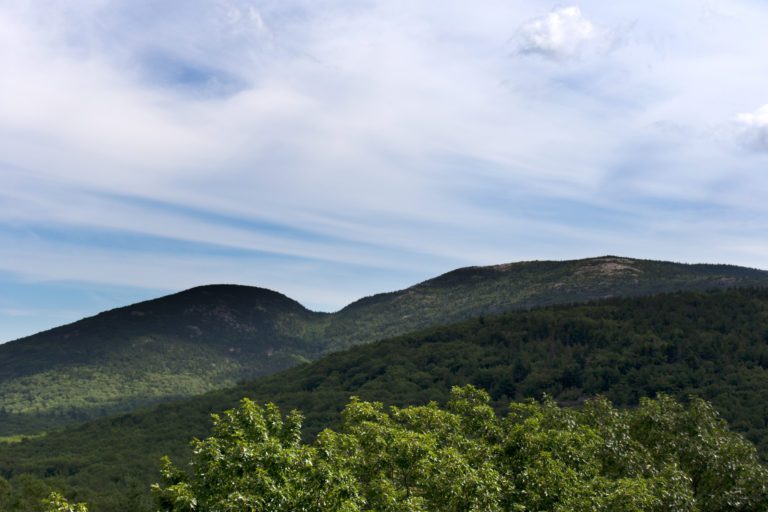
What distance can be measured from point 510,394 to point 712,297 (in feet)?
261

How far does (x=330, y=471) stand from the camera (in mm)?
22766

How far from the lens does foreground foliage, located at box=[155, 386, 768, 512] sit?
74.2 ft

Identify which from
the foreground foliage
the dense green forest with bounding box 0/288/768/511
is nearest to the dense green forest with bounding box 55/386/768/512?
the foreground foliage

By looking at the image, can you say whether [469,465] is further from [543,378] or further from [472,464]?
[543,378]

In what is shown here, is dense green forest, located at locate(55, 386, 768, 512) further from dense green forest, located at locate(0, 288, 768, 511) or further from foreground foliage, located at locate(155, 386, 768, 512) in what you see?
dense green forest, located at locate(0, 288, 768, 511)

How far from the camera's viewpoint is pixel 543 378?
15800 cm

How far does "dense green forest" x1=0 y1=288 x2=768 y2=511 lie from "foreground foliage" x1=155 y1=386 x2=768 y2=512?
78.5 meters

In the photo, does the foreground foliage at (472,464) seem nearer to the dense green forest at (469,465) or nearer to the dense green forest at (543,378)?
the dense green forest at (469,465)

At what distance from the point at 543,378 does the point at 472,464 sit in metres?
136

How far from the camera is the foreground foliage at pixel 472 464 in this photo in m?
22.6

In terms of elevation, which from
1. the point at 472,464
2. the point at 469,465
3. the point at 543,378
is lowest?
the point at 543,378

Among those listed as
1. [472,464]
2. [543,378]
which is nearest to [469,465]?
[472,464]

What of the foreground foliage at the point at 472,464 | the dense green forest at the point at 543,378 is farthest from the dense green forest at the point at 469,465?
the dense green forest at the point at 543,378

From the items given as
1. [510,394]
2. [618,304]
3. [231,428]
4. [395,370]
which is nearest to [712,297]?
[618,304]
